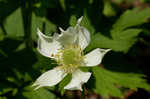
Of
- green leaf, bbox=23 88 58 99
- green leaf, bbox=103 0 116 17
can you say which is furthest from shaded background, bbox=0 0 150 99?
green leaf, bbox=103 0 116 17

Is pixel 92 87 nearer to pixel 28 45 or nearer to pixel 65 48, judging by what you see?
pixel 65 48

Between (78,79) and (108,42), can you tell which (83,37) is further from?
(108,42)

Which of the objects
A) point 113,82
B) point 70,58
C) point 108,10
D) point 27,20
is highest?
point 27,20

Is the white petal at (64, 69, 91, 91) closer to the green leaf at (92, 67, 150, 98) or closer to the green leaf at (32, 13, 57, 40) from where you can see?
the green leaf at (92, 67, 150, 98)

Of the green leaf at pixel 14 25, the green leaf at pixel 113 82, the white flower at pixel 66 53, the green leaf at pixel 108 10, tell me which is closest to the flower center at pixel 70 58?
the white flower at pixel 66 53

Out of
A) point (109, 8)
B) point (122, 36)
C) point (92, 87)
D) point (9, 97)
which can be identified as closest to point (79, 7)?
point (122, 36)

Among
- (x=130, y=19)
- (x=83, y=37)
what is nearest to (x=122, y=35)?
(x=130, y=19)
